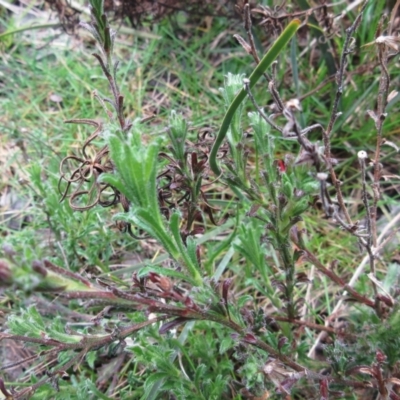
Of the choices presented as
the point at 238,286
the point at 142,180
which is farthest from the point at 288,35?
the point at 238,286

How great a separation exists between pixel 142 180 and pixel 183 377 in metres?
0.73

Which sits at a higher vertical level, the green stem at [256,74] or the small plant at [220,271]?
the green stem at [256,74]

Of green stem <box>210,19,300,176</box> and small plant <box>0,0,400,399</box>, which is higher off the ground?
green stem <box>210,19,300,176</box>

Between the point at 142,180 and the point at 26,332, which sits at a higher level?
the point at 142,180

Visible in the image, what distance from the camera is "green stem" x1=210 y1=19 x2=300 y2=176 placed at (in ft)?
3.50

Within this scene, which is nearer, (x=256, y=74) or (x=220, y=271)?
(x=256, y=74)

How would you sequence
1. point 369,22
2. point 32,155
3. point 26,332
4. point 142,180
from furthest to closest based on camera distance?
point 32,155 < point 369,22 < point 26,332 < point 142,180

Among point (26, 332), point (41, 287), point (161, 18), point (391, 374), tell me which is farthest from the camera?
point (161, 18)

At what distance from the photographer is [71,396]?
1.67 metres

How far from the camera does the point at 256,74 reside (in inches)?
48.3

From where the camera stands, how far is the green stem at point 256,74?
42.0 inches

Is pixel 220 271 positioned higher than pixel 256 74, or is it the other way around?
pixel 256 74

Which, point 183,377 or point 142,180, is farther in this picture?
point 183,377

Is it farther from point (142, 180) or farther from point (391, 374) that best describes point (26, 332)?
point (391, 374)
